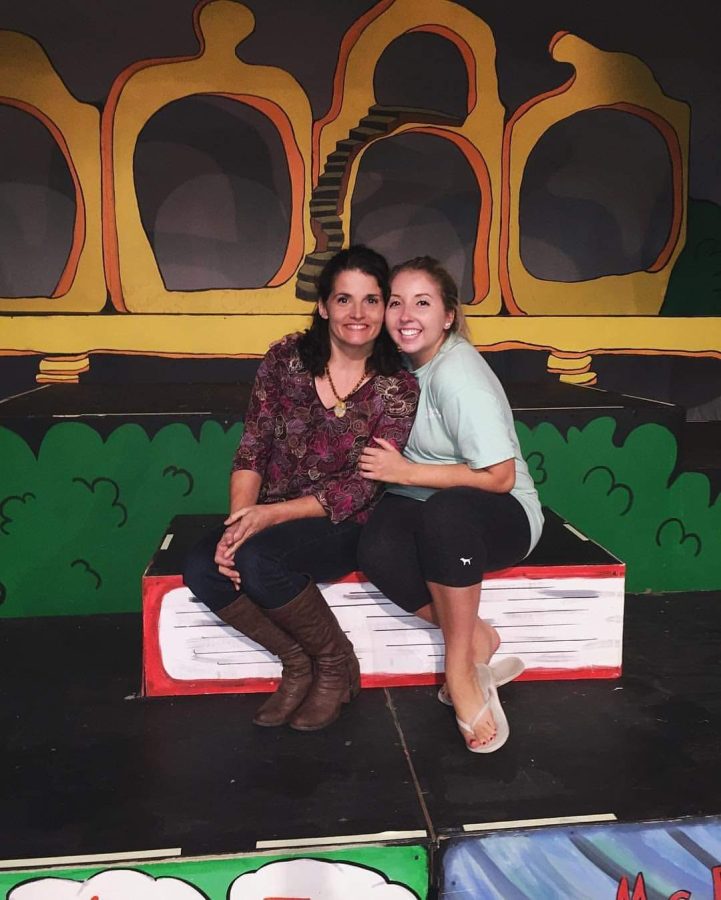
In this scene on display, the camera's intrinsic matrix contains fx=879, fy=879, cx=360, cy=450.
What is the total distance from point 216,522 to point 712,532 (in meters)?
1.74

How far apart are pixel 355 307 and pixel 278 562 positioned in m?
0.63

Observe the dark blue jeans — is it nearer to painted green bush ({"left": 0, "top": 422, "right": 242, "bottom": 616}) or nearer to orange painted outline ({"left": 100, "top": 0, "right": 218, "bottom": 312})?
painted green bush ({"left": 0, "top": 422, "right": 242, "bottom": 616})

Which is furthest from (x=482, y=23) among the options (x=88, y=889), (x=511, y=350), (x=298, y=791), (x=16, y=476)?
(x=88, y=889)

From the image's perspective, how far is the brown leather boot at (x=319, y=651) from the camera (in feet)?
6.63

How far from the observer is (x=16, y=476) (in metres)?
2.84

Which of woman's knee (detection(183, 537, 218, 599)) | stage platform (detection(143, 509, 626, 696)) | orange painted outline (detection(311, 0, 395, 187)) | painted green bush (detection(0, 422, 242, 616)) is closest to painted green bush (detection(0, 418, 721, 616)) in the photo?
painted green bush (detection(0, 422, 242, 616))

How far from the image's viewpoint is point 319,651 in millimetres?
2078

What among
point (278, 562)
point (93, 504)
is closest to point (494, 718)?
point (278, 562)

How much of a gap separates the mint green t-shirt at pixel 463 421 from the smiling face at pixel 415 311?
5cm

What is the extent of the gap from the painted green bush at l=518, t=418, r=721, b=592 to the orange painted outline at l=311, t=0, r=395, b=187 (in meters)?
1.84

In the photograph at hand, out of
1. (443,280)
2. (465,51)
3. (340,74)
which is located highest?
(465,51)

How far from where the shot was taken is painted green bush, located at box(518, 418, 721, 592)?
3064mm

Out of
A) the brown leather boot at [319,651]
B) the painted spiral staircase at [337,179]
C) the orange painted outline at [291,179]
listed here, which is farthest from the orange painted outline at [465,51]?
the brown leather boot at [319,651]

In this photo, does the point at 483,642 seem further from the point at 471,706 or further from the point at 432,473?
the point at 432,473
